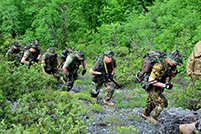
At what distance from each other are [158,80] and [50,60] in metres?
5.94

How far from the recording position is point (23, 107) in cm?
464

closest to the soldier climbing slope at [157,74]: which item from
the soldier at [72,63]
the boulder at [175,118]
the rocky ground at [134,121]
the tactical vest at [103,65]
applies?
the rocky ground at [134,121]

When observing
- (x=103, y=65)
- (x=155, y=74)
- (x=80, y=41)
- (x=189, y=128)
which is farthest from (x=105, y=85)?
(x=80, y=41)

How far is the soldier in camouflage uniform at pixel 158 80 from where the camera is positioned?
5957mm

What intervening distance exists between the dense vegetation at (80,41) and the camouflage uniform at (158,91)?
1.08m

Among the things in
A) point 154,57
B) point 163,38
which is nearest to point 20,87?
point 154,57

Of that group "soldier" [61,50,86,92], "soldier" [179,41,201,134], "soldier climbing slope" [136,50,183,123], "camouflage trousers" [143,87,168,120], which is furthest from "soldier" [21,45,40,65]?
"soldier" [179,41,201,134]

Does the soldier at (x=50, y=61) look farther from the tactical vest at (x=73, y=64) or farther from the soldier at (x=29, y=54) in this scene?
the tactical vest at (x=73, y=64)

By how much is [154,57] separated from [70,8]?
51.1 ft

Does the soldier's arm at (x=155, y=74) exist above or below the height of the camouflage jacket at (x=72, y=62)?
above

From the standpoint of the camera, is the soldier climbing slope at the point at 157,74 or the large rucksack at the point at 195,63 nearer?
the large rucksack at the point at 195,63

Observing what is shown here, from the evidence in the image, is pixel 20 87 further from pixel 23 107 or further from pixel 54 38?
pixel 54 38

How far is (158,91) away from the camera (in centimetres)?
653

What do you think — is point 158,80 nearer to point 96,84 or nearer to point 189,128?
point 189,128
